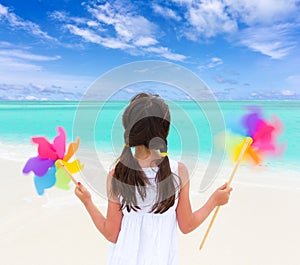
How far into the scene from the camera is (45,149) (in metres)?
1.32

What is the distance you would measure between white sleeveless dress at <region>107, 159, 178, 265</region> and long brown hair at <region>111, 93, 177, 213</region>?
0.03m

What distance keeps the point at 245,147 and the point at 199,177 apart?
128 inches

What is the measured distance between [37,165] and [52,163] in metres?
0.06

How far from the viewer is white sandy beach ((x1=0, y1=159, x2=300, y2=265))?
8.02ft

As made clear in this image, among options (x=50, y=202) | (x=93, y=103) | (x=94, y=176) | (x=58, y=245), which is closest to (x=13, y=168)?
(x=50, y=202)

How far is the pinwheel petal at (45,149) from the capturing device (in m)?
1.31

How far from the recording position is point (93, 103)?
128cm

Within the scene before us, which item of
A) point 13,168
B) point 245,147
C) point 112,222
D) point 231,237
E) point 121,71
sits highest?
point 121,71

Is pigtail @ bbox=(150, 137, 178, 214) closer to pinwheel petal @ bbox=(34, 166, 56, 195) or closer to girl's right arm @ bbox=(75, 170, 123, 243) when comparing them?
girl's right arm @ bbox=(75, 170, 123, 243)

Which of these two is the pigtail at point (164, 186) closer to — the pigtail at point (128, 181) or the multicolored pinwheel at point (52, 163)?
the pigtail at point (128, 181)

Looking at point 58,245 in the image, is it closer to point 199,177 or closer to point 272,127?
point 272,127

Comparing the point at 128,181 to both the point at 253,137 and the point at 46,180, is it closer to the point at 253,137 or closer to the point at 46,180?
the point at 46,180

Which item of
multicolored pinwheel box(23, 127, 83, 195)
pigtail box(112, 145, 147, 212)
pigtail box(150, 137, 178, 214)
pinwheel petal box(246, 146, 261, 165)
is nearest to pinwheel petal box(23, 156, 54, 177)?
multicolored pinwheel box(23, 127, 83, 195)

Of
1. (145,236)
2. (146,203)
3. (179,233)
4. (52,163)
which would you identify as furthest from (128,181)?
(179,233)
